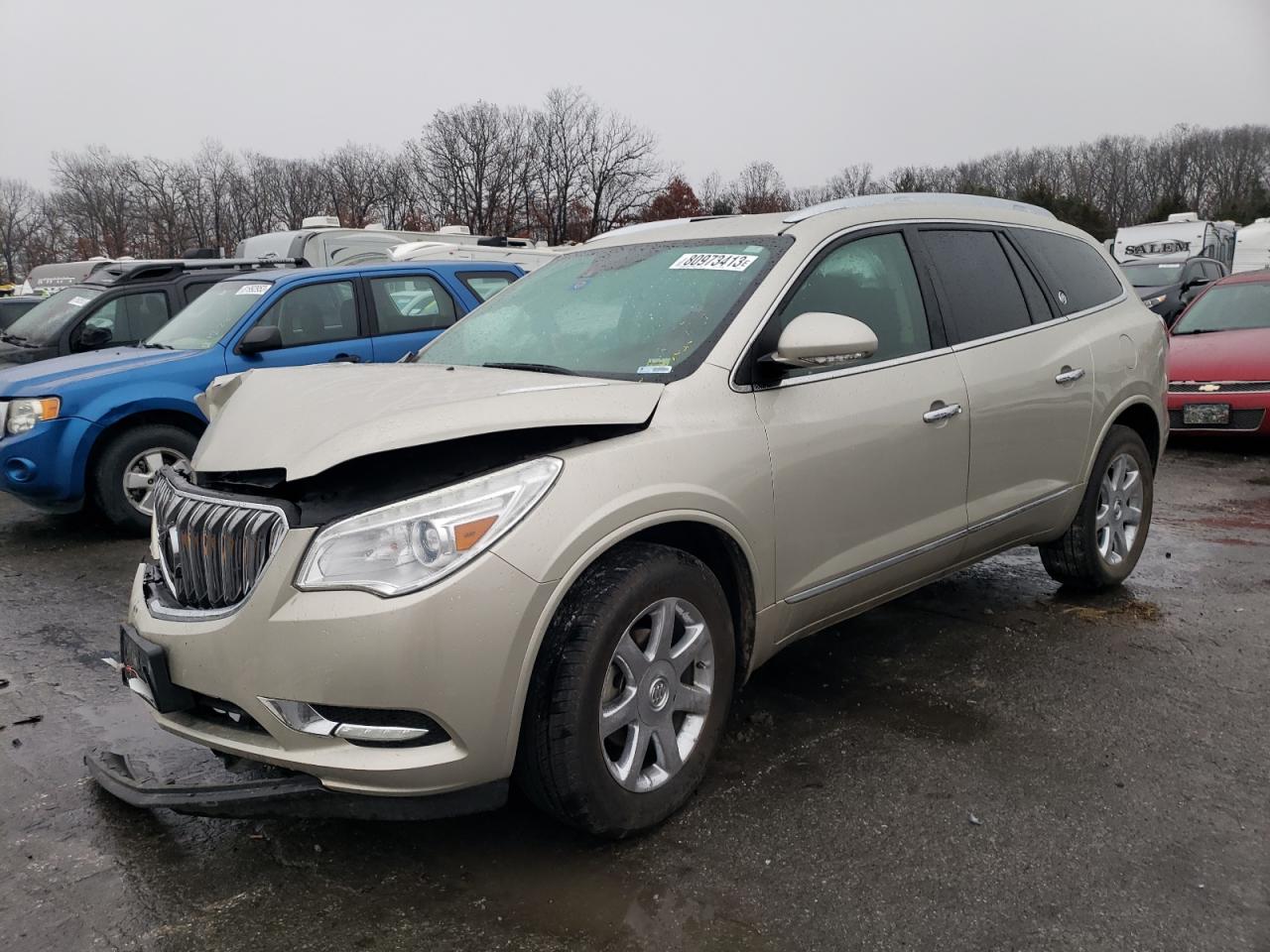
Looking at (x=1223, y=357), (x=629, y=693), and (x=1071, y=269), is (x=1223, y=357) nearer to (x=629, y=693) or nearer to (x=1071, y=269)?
(x=1071, y=269)

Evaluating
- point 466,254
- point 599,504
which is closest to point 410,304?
point 466,254

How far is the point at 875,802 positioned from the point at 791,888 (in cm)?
54

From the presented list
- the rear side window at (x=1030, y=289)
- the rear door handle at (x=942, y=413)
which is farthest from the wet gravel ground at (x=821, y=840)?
the rear side window at (x=1030, y=289)

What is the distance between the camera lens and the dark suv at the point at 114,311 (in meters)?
9.25

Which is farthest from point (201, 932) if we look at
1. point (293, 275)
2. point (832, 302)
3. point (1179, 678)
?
point (293, 275)

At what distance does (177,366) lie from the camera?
23.1 feet

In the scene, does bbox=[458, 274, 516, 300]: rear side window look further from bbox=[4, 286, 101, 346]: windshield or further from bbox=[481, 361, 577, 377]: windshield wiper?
bbox=[481, 361, 577, 377]: windshield wiper

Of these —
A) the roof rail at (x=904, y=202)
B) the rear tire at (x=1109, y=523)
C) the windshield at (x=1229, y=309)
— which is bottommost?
the rear tire at (x=1109, y=523)

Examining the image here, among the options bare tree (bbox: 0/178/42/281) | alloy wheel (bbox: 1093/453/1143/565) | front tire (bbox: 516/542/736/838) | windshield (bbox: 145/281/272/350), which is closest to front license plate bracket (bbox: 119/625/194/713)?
front tire (bbox: 516/542/736/838)

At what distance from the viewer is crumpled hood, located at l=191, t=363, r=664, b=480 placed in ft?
8.20

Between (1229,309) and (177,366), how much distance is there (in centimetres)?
978

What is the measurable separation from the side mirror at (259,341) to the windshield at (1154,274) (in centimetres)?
1587

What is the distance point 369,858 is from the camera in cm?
278

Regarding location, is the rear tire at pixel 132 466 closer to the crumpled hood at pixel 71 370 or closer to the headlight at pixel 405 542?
the crumpled hood at pixel 71 370
